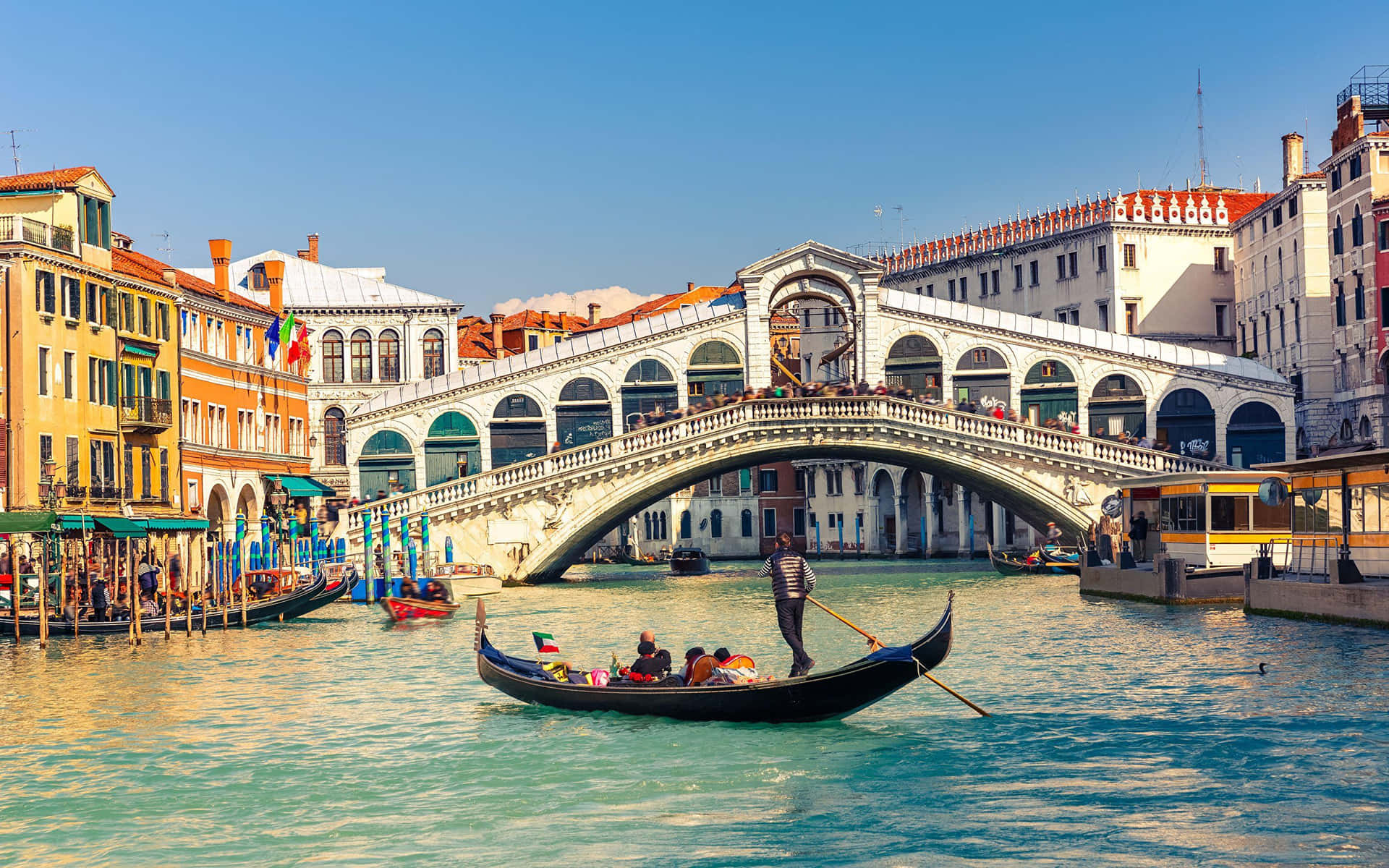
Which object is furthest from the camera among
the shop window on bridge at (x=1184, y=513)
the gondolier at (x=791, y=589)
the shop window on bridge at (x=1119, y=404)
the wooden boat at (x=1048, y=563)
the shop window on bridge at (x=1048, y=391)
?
the shop window on bridge at (x=1048, y=391)

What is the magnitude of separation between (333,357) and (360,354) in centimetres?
85

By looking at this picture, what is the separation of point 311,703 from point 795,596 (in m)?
5.63

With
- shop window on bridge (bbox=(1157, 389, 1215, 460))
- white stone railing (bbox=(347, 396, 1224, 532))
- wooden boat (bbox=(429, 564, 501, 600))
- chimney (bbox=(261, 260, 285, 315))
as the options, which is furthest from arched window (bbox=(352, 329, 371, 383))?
shop window on bridge (bbox=(1157, 389, 1215, 460))

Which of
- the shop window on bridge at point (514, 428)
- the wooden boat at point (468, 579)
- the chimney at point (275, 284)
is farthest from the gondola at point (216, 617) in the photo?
the chimney at point (275, 284)

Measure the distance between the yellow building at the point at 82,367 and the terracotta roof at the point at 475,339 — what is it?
21936mm

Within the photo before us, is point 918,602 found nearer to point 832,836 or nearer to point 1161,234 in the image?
point 832,836

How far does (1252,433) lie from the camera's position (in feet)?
131

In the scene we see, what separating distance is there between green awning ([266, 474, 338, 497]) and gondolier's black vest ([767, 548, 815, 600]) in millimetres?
26329

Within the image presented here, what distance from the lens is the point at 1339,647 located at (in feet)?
64.2

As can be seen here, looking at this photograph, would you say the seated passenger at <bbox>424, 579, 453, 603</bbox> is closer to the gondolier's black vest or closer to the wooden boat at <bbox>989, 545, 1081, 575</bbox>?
the gondolier's black vest

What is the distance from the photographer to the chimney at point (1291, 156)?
152ft

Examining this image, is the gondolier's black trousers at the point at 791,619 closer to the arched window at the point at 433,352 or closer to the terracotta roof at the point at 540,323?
the arched window at the point at 433,352

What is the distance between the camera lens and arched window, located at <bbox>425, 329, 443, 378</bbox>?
52281 mm

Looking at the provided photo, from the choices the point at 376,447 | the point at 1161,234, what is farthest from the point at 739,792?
the point at 1161,234
